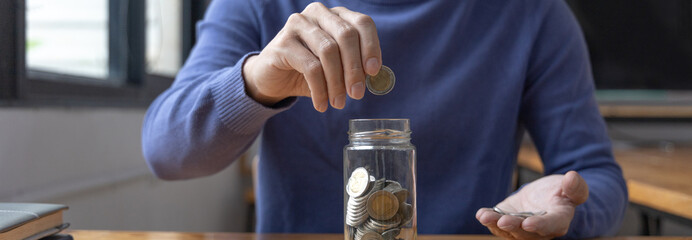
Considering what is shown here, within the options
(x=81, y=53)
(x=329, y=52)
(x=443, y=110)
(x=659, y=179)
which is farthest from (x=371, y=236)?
(x=81, y=53)

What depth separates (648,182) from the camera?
138 centimetres

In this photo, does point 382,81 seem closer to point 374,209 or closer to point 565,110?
point 374,209

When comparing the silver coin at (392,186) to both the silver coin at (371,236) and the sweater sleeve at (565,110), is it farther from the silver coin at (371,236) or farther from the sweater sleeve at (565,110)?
the sweater sleeve at (565,110)

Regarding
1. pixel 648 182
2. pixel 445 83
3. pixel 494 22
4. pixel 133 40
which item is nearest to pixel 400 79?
pixel 445 83

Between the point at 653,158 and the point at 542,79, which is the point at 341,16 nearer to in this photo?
the point at 542,79

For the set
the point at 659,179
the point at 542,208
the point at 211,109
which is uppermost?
the point at 211,109

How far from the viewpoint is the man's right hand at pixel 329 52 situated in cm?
67

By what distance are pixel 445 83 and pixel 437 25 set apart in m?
0.11

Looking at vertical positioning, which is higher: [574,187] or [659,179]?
[574,187]

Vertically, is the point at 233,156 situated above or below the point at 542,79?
below

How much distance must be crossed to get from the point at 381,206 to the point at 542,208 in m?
0.24

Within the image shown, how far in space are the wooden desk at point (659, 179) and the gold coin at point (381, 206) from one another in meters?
0.75

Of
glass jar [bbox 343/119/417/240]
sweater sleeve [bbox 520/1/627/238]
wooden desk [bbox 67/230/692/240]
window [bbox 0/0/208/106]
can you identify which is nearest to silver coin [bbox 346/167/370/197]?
glass jar [bbox 343/119/417/240]

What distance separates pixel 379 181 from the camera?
72cm
